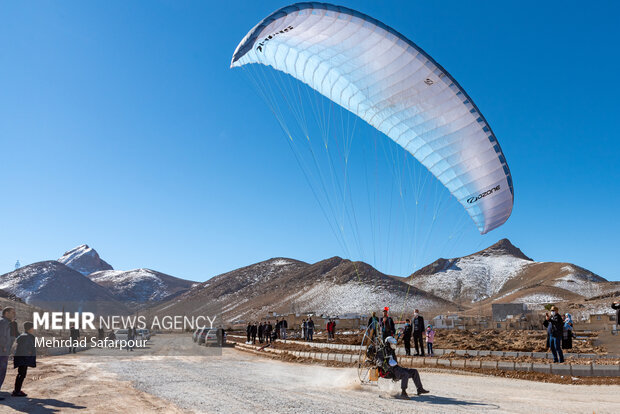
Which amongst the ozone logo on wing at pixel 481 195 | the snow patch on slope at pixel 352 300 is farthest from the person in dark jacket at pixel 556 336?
the snow patch on slope at pixel 352 300

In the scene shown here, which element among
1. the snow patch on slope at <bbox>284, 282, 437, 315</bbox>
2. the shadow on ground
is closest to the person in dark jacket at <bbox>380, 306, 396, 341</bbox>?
the shadow on ground

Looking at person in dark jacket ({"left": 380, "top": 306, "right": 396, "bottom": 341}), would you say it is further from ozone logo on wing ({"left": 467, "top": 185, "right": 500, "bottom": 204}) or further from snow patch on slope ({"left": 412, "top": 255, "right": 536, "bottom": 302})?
snow patch on slope ({"left": 412, "top": 255, "right": 536, "bottom": 302})

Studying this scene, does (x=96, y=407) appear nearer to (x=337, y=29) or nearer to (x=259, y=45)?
(x=259, y=45)

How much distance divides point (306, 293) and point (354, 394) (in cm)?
12635

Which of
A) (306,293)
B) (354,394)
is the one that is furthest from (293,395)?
(306,293)

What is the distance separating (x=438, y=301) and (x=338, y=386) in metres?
115

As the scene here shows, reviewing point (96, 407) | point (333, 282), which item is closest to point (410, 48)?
point (96, 407)

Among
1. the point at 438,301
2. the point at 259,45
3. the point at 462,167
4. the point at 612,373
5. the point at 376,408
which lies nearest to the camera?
the point at 376,408

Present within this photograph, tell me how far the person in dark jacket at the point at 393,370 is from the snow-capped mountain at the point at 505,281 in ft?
365

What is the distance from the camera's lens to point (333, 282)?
134 meters

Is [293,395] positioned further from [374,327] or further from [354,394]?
[374,327]

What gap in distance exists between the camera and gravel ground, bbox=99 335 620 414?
746cm

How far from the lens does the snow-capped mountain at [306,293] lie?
112375mm

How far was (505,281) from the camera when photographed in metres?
158
